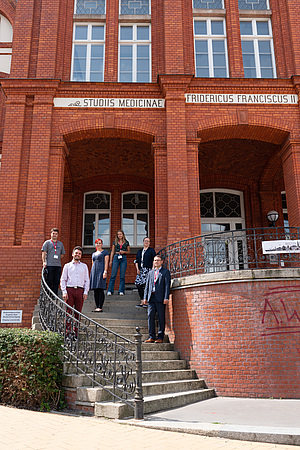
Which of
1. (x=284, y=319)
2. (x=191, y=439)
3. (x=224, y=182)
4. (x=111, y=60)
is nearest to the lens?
(x=191, y=439)

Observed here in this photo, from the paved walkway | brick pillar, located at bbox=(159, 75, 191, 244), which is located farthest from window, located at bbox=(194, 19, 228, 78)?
the paved walkway

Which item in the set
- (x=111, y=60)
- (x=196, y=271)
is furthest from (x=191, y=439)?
(x=111, y=60)

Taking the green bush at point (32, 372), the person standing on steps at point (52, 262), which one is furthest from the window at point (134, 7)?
the green bush at point (32, 372)

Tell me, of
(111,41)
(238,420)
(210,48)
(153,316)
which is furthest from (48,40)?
(238,420)

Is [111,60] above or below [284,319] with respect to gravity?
above

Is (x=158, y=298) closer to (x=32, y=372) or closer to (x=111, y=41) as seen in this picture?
(x=32, y=372)

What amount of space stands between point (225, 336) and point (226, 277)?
3.99ft

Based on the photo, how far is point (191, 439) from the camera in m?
5.12

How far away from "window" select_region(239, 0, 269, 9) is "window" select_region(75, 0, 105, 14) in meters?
5.07

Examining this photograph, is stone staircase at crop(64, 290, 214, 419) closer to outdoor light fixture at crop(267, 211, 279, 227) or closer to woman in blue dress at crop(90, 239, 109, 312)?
woman in blue dress at crop(90, 239, 109, 312)

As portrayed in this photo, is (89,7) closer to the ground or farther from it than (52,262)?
farther from it

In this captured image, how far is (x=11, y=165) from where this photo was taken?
39.9 ft

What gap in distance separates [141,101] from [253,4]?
19.2 ft

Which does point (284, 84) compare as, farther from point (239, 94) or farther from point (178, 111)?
point (178, 111)
